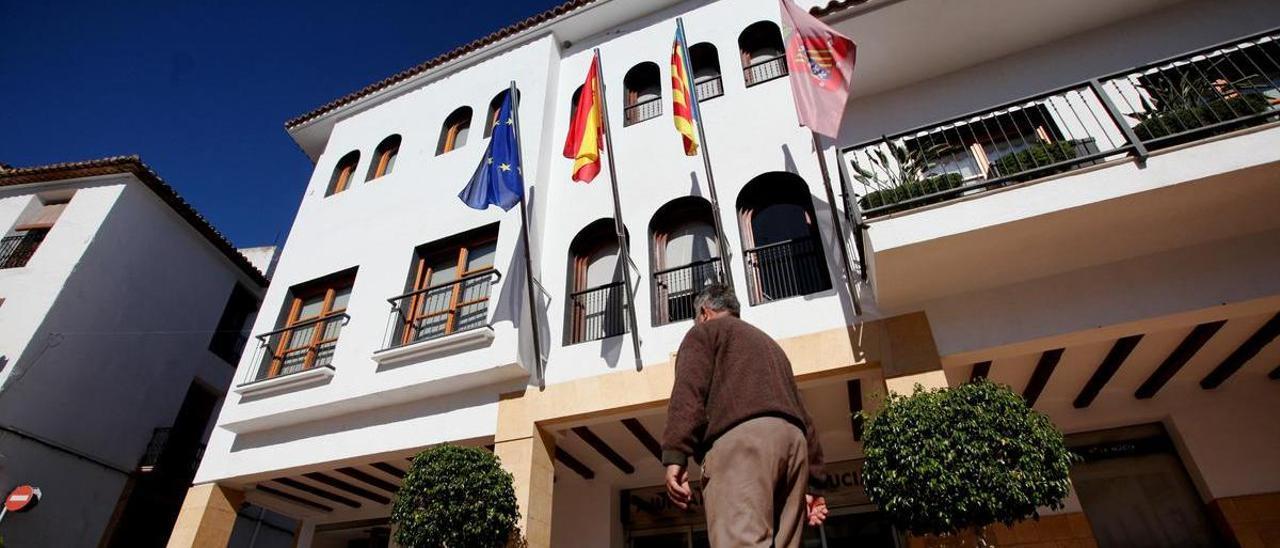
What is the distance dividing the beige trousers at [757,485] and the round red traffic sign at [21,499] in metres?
13.5

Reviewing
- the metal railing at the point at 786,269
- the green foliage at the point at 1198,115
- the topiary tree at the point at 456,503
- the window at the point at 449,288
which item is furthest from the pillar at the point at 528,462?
the green foliage at the point at 1198,115

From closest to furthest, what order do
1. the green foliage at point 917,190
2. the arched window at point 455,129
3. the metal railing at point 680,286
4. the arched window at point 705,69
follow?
the green foliage at point 917,190 → the metal railing at point 680,286 → the arched window at point 705,69 → the arched window at point 455,129

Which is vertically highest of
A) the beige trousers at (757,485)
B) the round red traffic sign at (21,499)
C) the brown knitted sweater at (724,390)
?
the round red traffic sign at (21,499)

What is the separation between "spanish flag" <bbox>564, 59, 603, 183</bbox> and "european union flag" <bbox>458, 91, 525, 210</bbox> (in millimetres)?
763

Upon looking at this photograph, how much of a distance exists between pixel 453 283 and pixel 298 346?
3.09 metres

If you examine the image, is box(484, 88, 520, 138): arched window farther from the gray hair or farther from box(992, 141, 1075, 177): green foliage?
the gray hair

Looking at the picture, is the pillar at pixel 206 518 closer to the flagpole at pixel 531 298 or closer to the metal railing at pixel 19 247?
the flagpole at pixel 531 298

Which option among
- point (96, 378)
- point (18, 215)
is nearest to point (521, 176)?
point (96, 378)

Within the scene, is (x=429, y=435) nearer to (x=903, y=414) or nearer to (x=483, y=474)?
(x=483, y=474)

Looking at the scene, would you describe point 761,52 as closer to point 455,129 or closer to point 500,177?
point 500,177

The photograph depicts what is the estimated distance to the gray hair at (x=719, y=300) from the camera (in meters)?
3.29

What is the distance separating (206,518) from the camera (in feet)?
26.1

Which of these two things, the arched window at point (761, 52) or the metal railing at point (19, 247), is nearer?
the arched window at point (761, 52)

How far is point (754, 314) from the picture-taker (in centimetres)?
675
